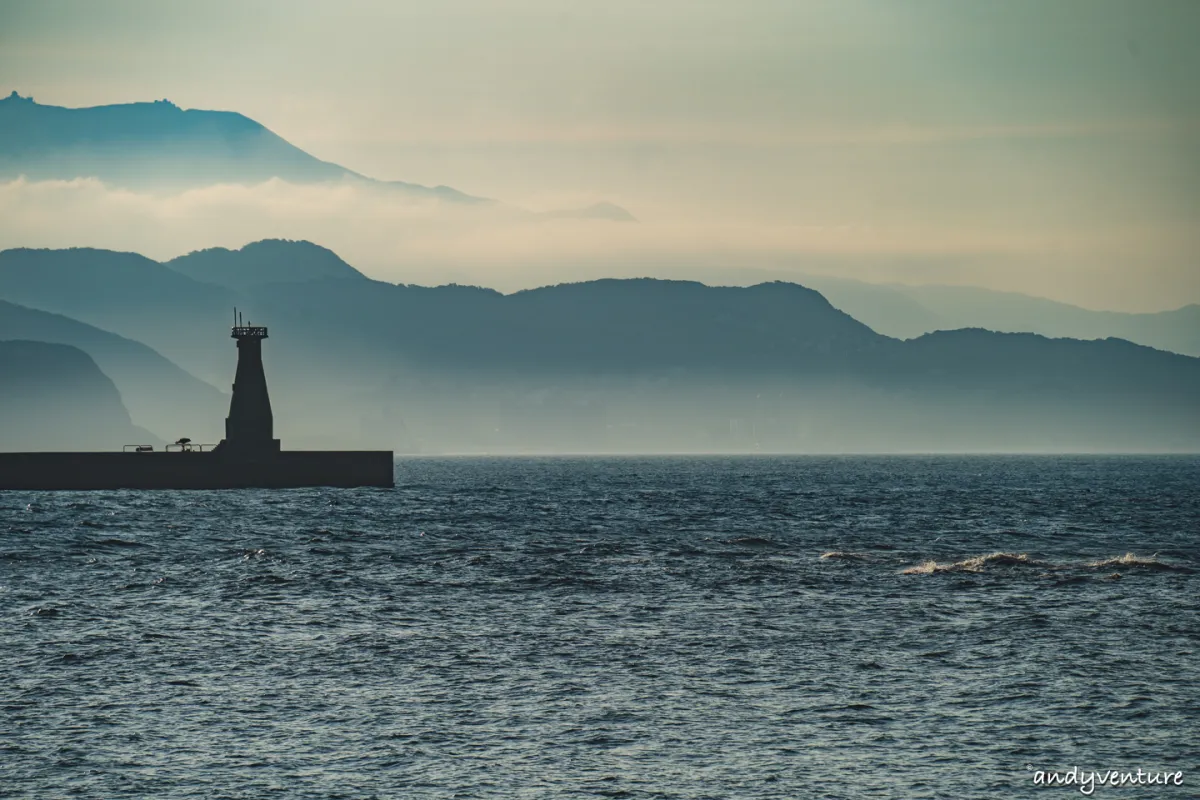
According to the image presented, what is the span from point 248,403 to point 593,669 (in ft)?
346

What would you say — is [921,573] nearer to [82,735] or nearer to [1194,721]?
[1194,721]

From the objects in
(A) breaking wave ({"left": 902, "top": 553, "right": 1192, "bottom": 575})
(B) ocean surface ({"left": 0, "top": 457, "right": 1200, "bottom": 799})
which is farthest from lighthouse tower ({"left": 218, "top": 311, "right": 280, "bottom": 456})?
(A) breaking wave ({"left": 902, "top": 553, "right": 1192, "bottom": 575})

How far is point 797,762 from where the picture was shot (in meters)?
25.8

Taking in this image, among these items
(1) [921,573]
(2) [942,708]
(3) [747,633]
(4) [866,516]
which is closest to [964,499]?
(4) [866,516]

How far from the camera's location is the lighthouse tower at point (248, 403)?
134000 millimetres

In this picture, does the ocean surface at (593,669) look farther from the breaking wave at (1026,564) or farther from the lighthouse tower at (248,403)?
the lighthouse tower at (248,403)

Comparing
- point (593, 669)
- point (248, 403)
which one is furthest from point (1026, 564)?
point (248, 403)

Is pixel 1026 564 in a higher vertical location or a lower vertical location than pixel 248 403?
lower

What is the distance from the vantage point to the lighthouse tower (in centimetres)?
13400

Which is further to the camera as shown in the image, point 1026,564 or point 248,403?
point 248,403

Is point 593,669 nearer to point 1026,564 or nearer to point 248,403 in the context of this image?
point 1026,564

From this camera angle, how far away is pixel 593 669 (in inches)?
1356

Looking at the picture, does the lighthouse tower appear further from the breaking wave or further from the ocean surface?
the breaking wave

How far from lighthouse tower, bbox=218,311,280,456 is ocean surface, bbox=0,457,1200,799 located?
A: 62.0 metres
